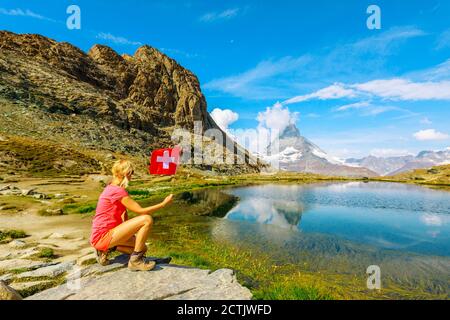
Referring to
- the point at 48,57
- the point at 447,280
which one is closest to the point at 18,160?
the point at 447,280

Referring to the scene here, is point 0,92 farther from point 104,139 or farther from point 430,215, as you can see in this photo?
point 430,215

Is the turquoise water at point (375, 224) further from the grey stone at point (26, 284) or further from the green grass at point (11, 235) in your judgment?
the grey stone at point (26, 284)

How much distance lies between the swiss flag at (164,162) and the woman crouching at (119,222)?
3.48 feet

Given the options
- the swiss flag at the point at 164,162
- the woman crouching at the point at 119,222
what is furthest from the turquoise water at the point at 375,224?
the woman crouching at the point at 119,222

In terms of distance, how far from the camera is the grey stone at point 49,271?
32.4ft

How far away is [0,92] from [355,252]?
131637mm

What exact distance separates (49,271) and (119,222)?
10.8 ft

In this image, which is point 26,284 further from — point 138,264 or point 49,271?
point 138,264

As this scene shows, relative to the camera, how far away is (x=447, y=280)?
1398 centimetres

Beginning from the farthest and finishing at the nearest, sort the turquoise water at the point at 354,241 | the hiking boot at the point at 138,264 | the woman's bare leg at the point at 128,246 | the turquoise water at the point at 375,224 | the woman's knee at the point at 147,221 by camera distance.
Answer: the turquoise water at the point at 375,224, the turquoise water at the point at 354,241, the woman's bare leg at the point at 128,246, the hiking boot at the point at 138,264, the woman's knee at the point at 147,221

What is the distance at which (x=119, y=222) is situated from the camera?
9.38 metres

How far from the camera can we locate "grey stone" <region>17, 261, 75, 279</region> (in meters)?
9.89

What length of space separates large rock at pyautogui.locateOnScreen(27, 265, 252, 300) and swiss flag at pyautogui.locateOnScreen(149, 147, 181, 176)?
3162 millimetres

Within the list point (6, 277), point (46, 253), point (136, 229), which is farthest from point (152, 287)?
point (46, 253)
